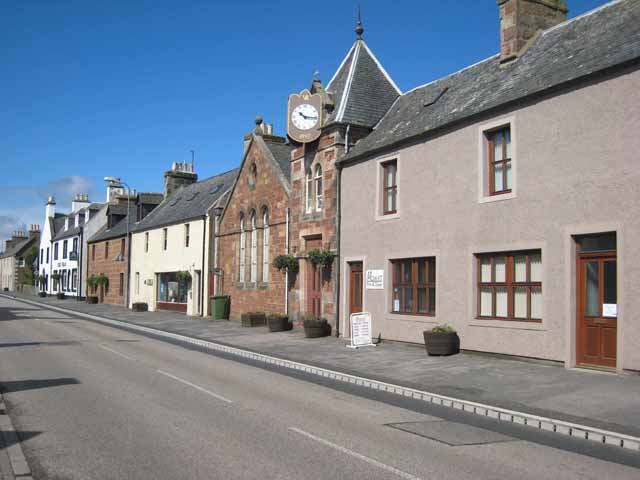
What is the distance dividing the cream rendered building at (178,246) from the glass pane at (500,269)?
820 inches

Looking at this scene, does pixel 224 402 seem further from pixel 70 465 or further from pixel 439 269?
pixel 439 269

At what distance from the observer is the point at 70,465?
6.41 metres

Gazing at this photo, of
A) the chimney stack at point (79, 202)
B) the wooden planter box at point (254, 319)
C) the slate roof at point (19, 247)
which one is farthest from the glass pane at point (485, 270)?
the slate roof at point (19, 247)

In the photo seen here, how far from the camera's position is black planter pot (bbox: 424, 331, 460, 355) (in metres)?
16.0

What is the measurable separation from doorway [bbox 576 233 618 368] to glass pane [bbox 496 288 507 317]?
222cm

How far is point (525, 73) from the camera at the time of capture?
16.2 m

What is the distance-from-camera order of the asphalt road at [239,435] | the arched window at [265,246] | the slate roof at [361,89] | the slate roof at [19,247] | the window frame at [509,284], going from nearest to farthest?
the asphalt road at [239,435]
the window frame at [509,284]
the slate roof at [361,89]
the arched window at [265,246]
the slate roof at [19,247]

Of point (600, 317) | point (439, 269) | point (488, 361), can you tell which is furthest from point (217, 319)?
point (600, 317)

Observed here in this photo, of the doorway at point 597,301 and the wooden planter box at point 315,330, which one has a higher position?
the doorway at point 597,301

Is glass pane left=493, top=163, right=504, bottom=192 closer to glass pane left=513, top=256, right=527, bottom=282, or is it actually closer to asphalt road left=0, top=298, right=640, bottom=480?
glass pane left=513, top=256, right=527, bottom=282

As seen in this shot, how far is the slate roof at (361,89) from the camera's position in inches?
901

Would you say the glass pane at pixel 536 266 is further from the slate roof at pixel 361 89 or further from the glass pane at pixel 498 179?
the slate roof at pixel 361 89

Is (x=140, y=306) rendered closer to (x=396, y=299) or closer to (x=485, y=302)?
(x=396, y=299)

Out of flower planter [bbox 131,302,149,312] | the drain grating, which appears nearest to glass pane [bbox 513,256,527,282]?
the drain grating
